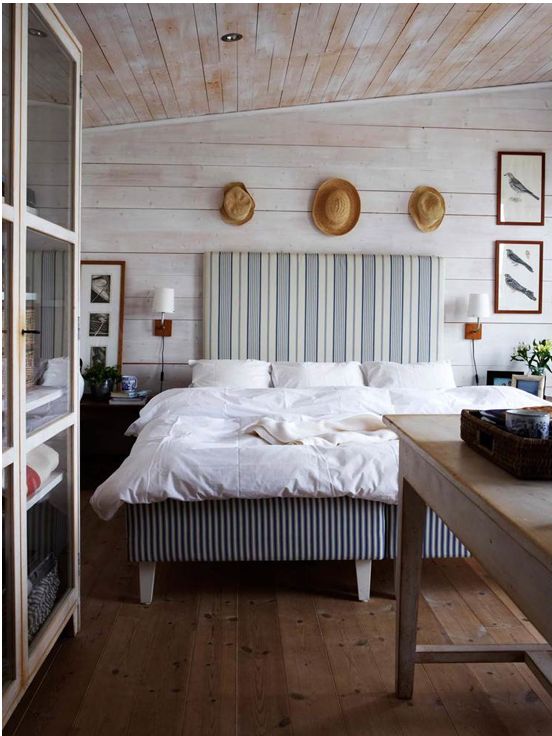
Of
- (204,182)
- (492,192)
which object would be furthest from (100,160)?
(492,192)

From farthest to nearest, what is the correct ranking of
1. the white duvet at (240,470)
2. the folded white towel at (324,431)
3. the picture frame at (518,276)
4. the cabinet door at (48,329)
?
the picture frame at (518,276) → the folded white towel at (324,431) → the white duvet at (240,470) → the cabinet door at (48,329)

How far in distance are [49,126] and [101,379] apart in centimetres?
277

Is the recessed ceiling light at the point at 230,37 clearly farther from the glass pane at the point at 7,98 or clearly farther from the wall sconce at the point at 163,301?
the glass pane at the point at 7,98

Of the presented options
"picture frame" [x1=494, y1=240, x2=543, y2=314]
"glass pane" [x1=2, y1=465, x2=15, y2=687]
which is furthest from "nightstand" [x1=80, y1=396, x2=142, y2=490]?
"picture frame" [x1=494, y1=240, x2=543, y2=314]

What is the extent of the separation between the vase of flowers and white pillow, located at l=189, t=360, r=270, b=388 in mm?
1902

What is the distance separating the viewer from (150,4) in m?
2.99

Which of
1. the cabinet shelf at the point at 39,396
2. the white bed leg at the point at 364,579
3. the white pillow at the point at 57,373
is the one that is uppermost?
the white pillow at the point at 57,373

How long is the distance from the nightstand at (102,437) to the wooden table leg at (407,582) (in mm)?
2837

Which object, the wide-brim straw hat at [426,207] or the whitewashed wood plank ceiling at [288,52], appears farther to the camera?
the wide-brim straw hat at [426,207]

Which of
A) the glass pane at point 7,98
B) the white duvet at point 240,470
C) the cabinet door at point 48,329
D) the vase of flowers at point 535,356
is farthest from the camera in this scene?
the vase of flowers at point 535,356

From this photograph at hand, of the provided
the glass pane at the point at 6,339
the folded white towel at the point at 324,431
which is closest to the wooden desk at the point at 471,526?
the folded white towel at the point at 324,431

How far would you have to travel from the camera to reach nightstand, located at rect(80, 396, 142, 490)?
177 inches

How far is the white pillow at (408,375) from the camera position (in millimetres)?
4477

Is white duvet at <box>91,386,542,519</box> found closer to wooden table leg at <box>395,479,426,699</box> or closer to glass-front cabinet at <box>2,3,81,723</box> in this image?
glass-front cabinet at <box>2,3,81,723</box>
